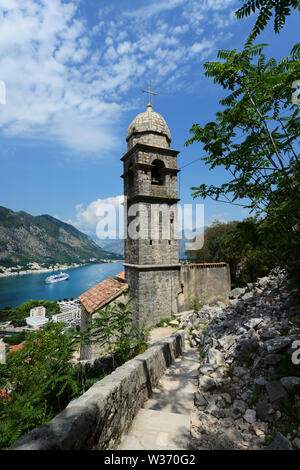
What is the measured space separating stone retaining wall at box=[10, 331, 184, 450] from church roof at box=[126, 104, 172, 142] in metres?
11.5

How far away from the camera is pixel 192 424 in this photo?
292cm

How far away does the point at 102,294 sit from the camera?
11391mm

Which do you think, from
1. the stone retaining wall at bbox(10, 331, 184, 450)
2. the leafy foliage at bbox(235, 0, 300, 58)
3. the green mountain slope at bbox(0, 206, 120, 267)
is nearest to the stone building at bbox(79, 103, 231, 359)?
the stone retaining wall at bbox(10, 331, 184, 450)

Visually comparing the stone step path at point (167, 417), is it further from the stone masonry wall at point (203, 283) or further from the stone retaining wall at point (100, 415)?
the stone masonry wall at point (203, 283)

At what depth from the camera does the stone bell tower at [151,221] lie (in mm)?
10727

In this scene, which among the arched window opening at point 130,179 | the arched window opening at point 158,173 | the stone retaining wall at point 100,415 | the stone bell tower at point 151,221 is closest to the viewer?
the stone retaining wall at point 100,415

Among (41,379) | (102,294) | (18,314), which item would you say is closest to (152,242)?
(102,294)

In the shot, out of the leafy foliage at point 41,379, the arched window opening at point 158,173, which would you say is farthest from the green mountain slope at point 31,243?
the leafy foliage at point 41,379

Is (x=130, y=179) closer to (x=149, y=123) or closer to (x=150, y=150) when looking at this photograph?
(x=150, y=150)

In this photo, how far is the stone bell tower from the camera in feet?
35.2

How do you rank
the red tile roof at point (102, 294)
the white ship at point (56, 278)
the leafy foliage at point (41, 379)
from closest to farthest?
the leafy foliage at point (41, 379)
the red tile roof at point (102, 294)
the white ship at point (56, 278)

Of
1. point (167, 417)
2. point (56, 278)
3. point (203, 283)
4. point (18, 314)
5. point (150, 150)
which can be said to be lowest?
point (56, 278)

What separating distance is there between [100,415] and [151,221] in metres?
9.45

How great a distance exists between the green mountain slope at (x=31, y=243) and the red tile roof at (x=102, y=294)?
142570mm
